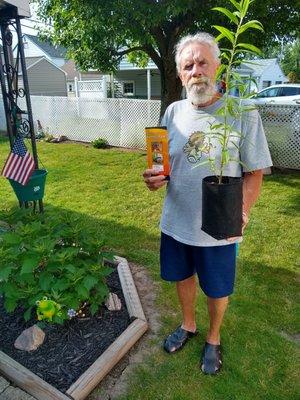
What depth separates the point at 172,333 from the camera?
8.20ft

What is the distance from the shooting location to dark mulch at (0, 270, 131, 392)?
2146 millimetres

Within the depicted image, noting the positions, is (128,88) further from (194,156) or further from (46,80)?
(194,156)

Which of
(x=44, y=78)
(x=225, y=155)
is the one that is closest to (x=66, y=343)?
(x=225, y=155)

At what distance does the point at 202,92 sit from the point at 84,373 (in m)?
1.75

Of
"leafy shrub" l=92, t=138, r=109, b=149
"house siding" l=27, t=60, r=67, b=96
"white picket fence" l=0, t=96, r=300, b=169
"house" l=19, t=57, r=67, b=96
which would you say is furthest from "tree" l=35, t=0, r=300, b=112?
"house siding" l=27, t=60, r=67, b=96

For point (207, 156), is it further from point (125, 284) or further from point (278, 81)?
point (278, 81)

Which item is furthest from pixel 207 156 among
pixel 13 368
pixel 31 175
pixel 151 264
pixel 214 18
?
pixel 214 18

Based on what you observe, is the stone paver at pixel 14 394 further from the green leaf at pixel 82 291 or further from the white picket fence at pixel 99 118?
the white picket fence at pixel 99 118

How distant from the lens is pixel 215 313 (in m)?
2.17

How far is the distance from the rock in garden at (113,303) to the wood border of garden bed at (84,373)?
0.21 meters

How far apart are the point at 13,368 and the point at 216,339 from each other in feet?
4.23

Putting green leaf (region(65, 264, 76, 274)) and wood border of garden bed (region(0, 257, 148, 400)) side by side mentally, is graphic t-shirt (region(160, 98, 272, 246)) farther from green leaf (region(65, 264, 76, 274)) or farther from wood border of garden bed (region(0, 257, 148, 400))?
wood border of garden bed (region(0, 257, 148, 400))

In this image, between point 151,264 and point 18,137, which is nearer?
point 151,264

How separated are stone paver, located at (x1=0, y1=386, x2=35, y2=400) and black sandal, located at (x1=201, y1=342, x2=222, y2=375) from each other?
3.48 feet
